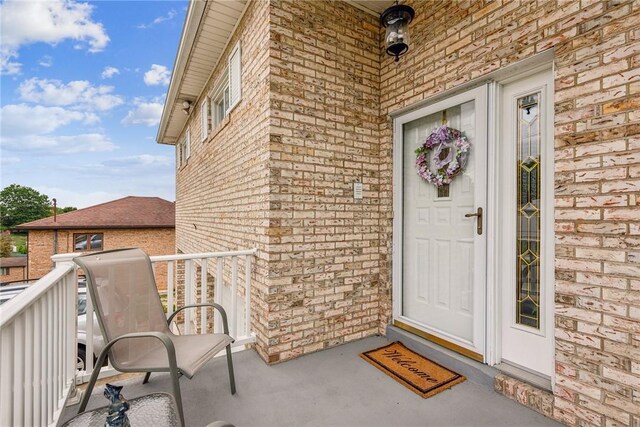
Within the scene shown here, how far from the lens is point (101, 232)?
13672mm

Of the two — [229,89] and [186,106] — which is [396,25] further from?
[186,106]

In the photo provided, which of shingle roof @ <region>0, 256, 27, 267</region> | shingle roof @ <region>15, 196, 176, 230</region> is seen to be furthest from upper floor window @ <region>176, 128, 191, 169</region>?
shingle roof @ <region>0, 256, 27, 267</region>

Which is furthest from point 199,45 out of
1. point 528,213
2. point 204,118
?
point 528,213

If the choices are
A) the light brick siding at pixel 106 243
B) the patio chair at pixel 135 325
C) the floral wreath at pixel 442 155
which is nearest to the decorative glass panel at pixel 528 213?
the floral wreath at pixel 442 155

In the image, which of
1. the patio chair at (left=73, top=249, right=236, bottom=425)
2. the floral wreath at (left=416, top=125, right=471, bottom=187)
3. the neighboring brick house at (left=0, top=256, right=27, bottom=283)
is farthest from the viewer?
the neighboring brick house at (left=0, top=256, right=27, bottom=283)

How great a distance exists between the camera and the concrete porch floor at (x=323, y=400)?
1.85 metres

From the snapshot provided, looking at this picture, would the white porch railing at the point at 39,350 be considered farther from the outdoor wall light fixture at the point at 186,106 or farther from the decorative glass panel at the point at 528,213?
the outdoor wall light fixture at the point at 186,106

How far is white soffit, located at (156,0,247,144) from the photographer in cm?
339

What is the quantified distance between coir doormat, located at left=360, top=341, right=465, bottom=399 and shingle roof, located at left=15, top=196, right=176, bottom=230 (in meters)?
14.5

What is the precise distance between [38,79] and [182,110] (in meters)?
9.52

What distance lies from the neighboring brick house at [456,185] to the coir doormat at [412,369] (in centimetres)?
23

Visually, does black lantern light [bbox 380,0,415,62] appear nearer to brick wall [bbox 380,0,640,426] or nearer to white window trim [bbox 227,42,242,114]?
brick wall [bbox 380,0,640,426]

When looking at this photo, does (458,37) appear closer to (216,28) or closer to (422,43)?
(422,43)

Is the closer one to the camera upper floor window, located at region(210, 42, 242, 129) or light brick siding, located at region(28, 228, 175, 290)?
upper floor window, located at region(210, 42, 242, 129)
